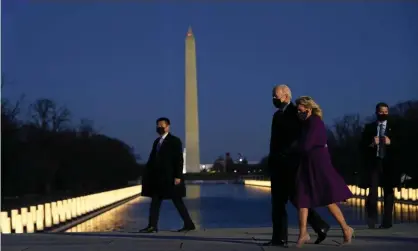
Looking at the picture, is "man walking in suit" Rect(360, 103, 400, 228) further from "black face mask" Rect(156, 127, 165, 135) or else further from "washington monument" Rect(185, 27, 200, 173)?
"washington monument" Rect(185, 27, 200, 173)

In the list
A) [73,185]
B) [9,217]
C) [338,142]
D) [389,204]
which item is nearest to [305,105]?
[389,204]

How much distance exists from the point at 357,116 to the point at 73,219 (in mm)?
66327

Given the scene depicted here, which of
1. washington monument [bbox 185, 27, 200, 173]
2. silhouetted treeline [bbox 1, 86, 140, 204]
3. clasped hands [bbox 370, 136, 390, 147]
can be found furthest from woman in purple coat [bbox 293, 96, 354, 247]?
washington monument [bbox 185, 27, 200, 173]

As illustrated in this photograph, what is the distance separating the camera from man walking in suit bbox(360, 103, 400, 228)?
9555 millimetres

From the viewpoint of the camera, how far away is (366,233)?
8.91 meters

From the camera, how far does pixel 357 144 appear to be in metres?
16.3

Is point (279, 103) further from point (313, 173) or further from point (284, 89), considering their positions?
point (313, 173)

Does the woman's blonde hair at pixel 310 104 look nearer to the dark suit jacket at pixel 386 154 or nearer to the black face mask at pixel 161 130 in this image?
the dark suit jacket at pixel 386 154

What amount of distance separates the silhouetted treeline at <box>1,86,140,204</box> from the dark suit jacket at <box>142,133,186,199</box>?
953 inches

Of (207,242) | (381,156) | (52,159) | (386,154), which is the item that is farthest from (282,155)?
(52,159)

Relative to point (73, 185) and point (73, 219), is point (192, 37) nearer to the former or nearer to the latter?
point (73, 185)

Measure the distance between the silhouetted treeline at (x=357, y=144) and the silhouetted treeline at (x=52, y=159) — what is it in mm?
12479

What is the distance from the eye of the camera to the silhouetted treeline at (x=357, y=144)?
1427cm

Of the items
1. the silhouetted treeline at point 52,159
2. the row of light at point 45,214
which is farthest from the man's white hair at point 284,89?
the silhouetted treeline at point 52,159
